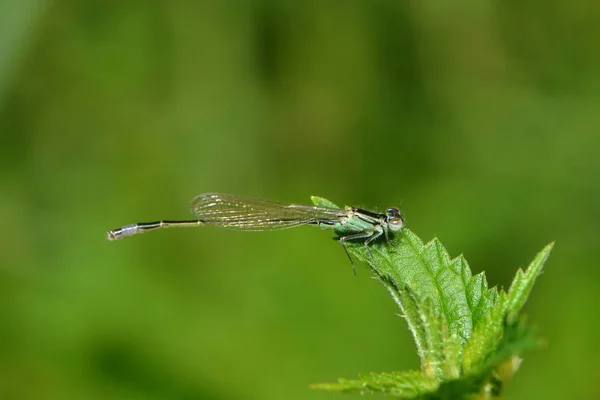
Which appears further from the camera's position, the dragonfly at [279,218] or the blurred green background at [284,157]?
the blurred green background at [284,157]

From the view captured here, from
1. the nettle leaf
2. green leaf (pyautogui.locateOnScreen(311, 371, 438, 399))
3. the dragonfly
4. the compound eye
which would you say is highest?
the dragonfly

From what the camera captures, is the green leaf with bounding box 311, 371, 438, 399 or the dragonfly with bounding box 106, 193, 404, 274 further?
the dragonfly with bounding box 106, 193, 404, 274

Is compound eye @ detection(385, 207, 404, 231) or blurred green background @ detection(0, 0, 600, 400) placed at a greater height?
blurred green background @ detection(0, 0, 600, 400)

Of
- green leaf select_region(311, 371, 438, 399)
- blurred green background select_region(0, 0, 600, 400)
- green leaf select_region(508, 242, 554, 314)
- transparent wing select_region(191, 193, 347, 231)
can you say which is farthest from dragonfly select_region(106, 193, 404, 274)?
green leaf select_region(311, 371, 438, 399)

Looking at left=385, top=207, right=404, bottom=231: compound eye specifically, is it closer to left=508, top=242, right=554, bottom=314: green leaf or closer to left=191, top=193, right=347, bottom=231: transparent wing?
left=191, top=193, right=347, bottom=231: transparent wing

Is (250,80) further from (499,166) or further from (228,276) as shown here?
(499,166)

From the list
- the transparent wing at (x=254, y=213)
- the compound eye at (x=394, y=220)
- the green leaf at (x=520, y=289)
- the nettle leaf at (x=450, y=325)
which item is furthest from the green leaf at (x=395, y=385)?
the transparent wing at (x=254, y=213)

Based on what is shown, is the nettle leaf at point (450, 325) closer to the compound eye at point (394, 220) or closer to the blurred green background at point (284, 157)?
the compound eye at point (394, 220)
